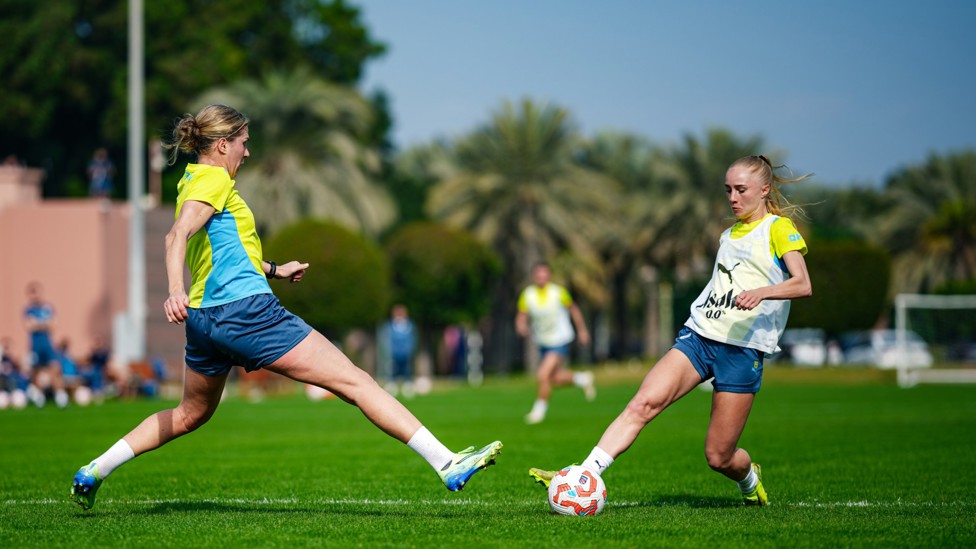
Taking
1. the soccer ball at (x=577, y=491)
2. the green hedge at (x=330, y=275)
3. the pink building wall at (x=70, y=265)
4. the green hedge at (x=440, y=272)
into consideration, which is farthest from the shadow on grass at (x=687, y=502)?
the green hedge at (x=440, y=272)

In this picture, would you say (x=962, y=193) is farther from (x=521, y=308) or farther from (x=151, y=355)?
(x=521, y=308)

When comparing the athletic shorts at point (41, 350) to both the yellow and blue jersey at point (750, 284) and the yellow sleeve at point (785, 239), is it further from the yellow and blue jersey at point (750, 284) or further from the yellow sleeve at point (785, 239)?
the yellow sleeve at point (785, 239)

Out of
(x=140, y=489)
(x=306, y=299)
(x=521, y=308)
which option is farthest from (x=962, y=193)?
(x=140, y=489)

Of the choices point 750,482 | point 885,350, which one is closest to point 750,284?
point 750,482

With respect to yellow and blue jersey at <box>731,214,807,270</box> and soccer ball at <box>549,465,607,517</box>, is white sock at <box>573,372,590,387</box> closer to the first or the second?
yellow and blue jersey at <box>731,214,807,270</box>

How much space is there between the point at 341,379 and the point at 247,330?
58cm

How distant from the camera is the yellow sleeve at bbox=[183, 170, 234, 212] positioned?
6.88 m

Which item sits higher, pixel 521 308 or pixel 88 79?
pixel 88 79

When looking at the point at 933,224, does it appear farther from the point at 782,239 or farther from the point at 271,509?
the point at 271,509

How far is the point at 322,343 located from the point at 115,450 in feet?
4.62

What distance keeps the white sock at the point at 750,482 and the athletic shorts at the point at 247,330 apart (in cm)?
292

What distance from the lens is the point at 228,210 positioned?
7070 millimetres

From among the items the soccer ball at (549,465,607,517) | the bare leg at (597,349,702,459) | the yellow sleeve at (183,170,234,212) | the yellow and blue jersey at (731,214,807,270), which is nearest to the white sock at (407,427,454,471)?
the soccer ball at (549,465,607,517)

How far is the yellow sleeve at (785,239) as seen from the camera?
7.32 meters
